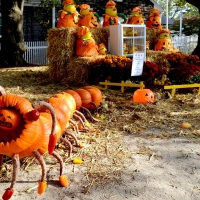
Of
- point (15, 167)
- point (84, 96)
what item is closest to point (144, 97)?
point (84, 96)

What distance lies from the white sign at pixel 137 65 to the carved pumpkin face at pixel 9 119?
4.85 metres

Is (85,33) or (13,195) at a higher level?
(85,33)

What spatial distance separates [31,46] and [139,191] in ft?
44.6

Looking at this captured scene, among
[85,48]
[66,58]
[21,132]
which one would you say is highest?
[85,48]

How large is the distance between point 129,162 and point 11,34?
10.8 metres

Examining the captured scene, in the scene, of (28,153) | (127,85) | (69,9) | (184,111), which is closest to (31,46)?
(69,9)

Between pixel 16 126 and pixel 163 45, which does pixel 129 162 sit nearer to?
pixel 16 126

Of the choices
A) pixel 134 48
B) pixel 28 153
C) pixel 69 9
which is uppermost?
pixel 69 9

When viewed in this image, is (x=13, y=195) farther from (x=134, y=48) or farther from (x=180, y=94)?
(x=134, y=48)

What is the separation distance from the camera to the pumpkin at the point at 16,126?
250 cm

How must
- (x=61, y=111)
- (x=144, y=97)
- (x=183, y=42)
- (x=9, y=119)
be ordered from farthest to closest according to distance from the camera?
(x=183, y=42) → (x=144, y=97) → (x=61, y=111) → (x=9, y=119)

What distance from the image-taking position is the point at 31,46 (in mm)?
15609

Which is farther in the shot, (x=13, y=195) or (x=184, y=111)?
(x=184, y=111)

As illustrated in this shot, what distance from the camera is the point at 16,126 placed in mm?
2527
